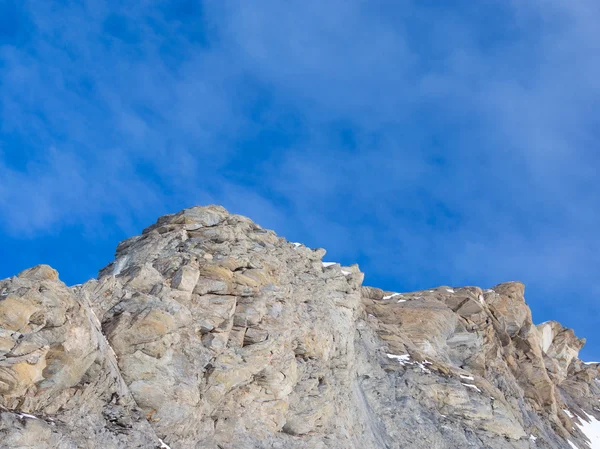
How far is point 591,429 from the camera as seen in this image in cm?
5644

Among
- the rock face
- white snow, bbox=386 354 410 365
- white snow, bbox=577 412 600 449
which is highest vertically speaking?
white snow, bbox=577 412 600 449

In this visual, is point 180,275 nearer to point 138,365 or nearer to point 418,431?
point 138,365

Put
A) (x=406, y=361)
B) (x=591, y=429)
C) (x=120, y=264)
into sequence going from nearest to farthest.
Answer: (x=120, y=264) → (x=406, y=361) → (x=591, y=429)

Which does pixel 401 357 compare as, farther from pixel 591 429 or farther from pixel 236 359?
pixel 591 429

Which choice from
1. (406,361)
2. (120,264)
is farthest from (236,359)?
(406,361)

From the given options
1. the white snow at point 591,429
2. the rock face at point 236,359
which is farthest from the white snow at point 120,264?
the white snow at point 591,429

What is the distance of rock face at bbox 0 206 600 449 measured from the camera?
17.3 metres

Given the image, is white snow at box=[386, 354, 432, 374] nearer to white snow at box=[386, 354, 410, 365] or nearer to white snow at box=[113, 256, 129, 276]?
white snow at box=[386, 354, 410, 365]

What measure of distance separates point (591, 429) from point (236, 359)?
47.3m

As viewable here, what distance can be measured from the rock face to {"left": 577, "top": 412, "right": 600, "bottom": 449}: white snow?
19.3 ft

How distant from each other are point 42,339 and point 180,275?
Result: 8.47 meters

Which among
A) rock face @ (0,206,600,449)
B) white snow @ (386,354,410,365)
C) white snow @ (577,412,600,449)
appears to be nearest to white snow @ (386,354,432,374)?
white snow @ (386,354,410,365)

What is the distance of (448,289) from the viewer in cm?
5547

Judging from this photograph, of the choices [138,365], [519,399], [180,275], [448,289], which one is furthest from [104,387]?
[448,289]
